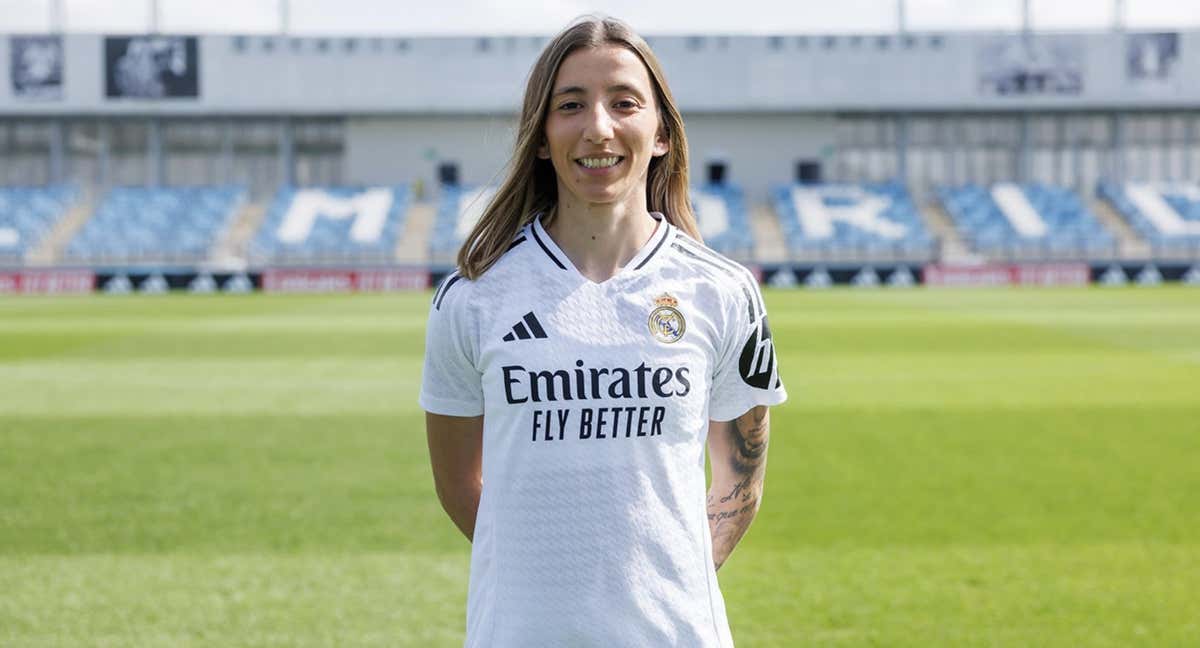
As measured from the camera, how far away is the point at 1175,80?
49.3 meters

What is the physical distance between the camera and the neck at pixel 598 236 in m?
2.48

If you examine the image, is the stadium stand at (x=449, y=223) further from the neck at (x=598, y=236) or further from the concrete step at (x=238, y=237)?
the neck at (x=598, y=236)

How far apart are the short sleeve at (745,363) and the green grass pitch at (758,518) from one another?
265 cm

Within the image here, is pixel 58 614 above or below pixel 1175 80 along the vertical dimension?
below

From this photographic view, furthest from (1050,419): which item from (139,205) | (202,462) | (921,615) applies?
(139,205)

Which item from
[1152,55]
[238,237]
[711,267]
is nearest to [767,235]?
[1152,55]

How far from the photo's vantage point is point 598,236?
8.16ft

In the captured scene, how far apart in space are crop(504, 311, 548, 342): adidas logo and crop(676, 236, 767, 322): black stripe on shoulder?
0.37 metres

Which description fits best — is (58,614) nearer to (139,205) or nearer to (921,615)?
(921,615)

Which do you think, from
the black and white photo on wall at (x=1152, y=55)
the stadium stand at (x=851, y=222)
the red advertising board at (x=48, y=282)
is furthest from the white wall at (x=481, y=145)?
the red advertising board at (x=48, y=282)

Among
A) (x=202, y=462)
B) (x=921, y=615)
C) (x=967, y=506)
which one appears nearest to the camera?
(x=921, y=615)

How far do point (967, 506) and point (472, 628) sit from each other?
18.6 ft

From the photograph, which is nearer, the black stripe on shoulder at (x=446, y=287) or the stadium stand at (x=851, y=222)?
the black stripe on shoulder at (x=446, y=287)

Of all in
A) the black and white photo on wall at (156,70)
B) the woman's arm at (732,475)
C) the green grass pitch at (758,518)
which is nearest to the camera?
the woman's arm at (732,475)
